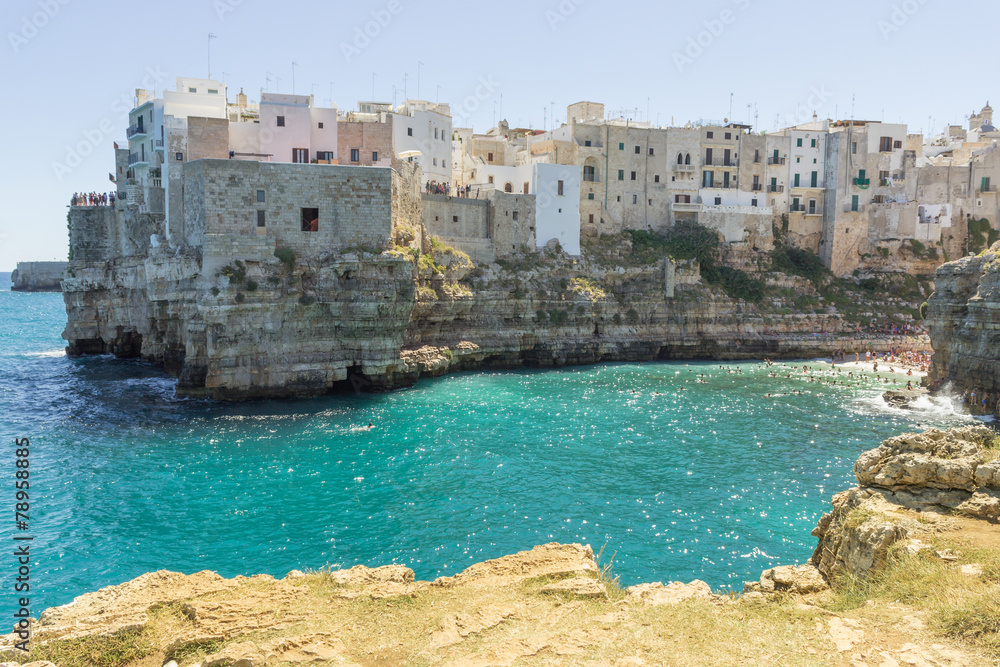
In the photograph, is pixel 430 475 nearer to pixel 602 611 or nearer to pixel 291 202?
pixel 602 611

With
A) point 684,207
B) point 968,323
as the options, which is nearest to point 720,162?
point 684,207

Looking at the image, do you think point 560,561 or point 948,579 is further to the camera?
point 560,561

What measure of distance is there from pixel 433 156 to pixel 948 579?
43.5m

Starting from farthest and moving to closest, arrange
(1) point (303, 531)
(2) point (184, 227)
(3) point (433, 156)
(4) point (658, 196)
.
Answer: (4) point (658, 196) < (3) point (433, 156) < (2) point (184, 227) < (1) point (303, 531)

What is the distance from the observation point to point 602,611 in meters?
8.59

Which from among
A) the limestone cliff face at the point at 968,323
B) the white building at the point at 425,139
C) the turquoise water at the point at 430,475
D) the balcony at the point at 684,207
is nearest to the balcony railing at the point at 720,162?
the balcony at the point at 684,207

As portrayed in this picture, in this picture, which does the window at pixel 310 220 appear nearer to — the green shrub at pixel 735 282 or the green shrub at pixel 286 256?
the green shrub at pixel 286 256

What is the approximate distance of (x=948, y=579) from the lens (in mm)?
7938

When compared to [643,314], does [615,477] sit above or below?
below

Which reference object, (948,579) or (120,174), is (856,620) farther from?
(120,174)

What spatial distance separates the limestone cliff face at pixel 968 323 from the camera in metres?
30.4

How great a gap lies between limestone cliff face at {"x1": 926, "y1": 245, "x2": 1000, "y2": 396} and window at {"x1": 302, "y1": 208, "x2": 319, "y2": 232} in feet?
103

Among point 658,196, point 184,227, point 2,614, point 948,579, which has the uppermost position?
point 658,196

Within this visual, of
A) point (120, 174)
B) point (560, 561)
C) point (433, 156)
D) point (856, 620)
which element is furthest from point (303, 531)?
point (120, 174)
